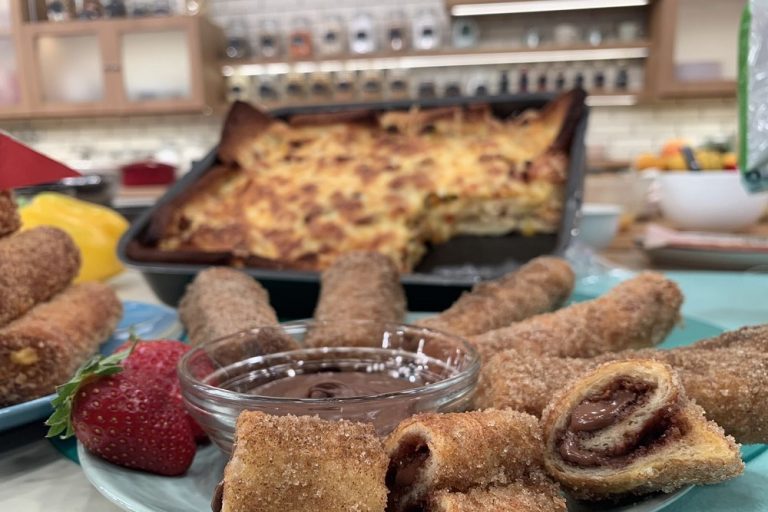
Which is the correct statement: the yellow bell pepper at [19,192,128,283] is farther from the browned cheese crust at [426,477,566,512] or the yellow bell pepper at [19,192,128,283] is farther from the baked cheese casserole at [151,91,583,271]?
the browned cheese crust at [426,477,566,512]

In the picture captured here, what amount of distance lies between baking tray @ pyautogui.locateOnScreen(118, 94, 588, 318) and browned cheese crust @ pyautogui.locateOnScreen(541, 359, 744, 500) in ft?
1.95

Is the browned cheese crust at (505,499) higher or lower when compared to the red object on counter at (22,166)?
lower

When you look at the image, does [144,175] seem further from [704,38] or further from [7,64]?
[704,38]

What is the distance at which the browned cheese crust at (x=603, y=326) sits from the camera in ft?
Answer: 2.83

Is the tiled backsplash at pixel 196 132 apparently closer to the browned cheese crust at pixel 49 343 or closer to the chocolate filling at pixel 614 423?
the browned cheese crust at pixel 49 343

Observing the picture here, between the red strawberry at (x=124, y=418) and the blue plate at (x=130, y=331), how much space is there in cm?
4

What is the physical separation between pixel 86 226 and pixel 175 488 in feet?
3.70

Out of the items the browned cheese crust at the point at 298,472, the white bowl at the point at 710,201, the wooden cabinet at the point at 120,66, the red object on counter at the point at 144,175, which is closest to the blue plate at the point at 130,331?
the browned cheese crust at the point at 298,472

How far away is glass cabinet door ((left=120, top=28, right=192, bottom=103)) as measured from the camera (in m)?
5.37

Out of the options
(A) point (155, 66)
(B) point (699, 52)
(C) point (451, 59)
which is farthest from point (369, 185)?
(A) point (155, 66)

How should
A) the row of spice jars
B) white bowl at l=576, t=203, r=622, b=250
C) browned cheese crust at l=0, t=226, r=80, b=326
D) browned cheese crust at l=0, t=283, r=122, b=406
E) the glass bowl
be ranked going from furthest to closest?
1. the row of spice jars
2. white bowl at l=576, t=203, r=622, b=250
3. browned cheese crust at l=0, t=226, r=80, b=326
4. browned cheese crust at l=0, t=283, r=122, b=406
5. the glass bowl

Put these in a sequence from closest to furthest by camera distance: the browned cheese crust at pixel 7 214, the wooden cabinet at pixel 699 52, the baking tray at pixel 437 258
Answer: the browned cheese crust at pixel 7 214 → the baking tray at pixel 437 258 → the wooden cabinet at pixel 699 52

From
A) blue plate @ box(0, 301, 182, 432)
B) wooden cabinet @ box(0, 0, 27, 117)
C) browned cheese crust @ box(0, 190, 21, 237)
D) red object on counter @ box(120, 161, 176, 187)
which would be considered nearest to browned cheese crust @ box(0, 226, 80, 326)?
browned cheese crust @ box(0, 190, 21, 237)

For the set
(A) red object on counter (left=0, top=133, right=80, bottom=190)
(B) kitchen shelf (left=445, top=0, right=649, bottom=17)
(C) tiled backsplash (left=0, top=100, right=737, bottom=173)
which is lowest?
(C) tiled backsplash (left=0, top=100, right=737, bottom=173)
